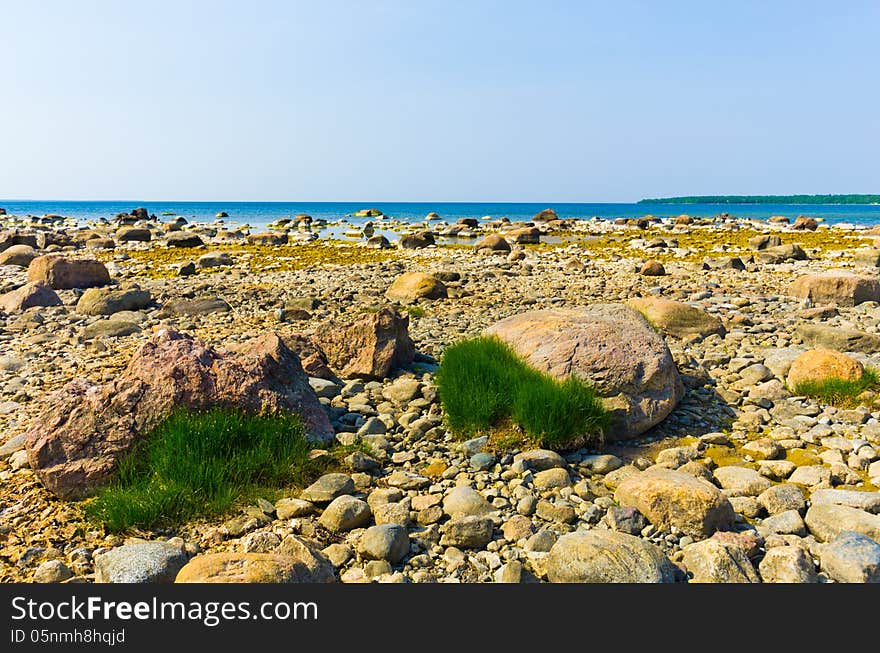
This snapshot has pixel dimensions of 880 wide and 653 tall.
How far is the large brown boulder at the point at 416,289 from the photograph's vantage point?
12055 millimetres

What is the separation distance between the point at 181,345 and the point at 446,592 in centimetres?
334

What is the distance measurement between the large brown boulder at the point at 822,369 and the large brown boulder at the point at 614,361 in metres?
1.32

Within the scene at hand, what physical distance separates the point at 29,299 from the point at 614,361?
36.0 ft

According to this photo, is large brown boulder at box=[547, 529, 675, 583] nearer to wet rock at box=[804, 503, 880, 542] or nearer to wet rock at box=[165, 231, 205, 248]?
wet rock at box=[804, 503, 880, 542]

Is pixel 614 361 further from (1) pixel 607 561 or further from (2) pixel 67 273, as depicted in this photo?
(2) pixel 67 273

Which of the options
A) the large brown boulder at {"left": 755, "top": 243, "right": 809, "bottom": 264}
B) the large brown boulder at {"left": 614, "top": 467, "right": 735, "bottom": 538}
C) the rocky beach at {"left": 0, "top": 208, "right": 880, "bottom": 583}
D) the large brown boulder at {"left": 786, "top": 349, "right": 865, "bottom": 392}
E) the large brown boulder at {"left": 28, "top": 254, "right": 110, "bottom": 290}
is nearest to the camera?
the rocky beach at {"left": 0, "top": 208, "right": 880, "bottom": 583}

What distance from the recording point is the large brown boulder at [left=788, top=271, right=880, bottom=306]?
11.1m

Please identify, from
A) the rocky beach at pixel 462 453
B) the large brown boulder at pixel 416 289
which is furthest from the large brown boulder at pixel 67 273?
the large brown boulder at pixel 416 289

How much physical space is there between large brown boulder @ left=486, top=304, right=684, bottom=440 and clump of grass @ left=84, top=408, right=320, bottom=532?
2.51 m

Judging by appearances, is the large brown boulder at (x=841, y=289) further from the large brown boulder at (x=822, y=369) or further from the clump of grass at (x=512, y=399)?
the clump of grass at (x=512, y=399)

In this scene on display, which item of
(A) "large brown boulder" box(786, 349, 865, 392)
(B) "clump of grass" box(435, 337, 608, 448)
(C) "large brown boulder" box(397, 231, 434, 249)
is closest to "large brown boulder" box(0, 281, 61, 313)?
(B) "clump of grass" box(435, 337, 608, 448)

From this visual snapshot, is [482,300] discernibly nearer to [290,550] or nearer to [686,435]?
[686,435]

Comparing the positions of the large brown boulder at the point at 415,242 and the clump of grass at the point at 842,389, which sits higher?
the large brown boulder at the point at 415,242

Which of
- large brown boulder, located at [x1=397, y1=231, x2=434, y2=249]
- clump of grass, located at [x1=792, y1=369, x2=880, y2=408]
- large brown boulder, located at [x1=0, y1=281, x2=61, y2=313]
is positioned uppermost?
large brown boulder, located at [x1=397, y1=231, x2=434, y2=249]
